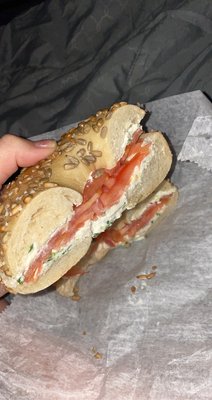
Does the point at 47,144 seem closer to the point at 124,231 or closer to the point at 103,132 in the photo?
the point at 103,132

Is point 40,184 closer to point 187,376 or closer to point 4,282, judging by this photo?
point 4,282

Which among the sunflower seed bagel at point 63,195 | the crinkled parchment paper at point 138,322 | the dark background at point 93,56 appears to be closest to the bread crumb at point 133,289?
the crinkled parchment paper at point 138,322

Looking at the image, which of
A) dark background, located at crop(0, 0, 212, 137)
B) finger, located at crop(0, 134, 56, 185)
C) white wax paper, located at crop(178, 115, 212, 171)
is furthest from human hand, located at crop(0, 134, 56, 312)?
dark background, located at crop(0, 0, 212, 137)

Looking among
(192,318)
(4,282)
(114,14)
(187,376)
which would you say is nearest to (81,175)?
(4,282)

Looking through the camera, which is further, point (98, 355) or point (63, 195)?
point (98, 355)

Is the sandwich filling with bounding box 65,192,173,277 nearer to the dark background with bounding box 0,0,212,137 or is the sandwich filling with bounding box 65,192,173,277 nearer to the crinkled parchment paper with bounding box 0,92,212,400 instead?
the crinkled parchment paper with bounding box 0,92,212,400

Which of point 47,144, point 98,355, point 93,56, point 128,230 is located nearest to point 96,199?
point 47,144
